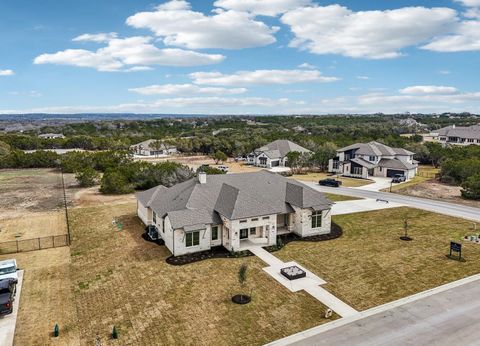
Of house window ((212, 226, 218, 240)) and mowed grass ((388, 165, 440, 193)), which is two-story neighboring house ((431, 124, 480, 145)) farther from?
house window ((212, 226, 218, 240))

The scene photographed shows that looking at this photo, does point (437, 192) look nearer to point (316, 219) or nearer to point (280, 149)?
point (316, 219)

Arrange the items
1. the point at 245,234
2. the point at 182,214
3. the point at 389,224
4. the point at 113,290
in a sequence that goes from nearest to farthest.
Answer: the point at 113,290 → the point at 182,214 → the point at 245,234 → the point at 389,224

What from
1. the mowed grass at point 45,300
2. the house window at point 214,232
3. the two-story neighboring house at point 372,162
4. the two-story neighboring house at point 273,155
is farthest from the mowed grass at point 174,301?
the two-story neighboring house at point 273,155

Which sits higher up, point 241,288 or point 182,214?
point 182,214

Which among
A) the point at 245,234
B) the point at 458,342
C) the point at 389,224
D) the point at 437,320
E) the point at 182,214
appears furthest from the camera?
the point at 389,224

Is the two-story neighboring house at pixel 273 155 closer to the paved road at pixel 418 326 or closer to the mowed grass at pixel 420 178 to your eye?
the mowed grass at pixel 420 178

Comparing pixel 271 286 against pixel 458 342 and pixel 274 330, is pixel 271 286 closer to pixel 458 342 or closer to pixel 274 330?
pixel 274 330

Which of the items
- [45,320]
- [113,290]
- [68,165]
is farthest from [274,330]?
[68,165]
